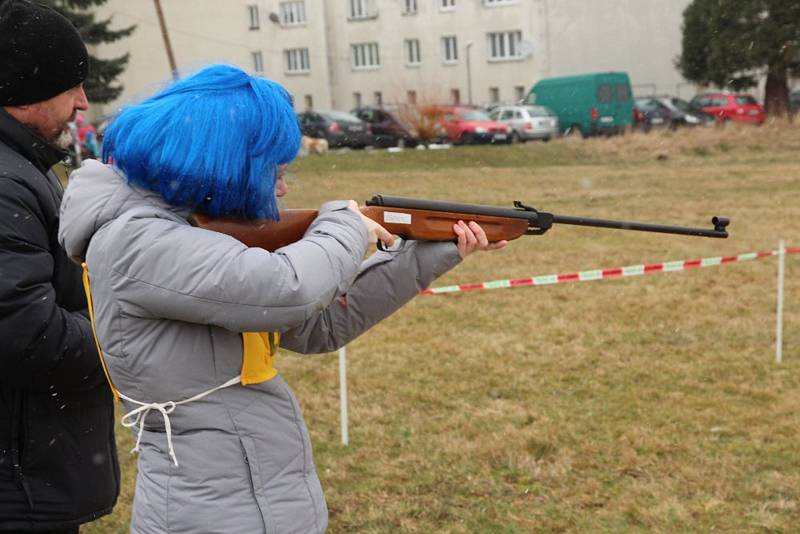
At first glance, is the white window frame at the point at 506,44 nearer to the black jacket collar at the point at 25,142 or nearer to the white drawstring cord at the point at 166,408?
the black jacket collar at the point at 25,142

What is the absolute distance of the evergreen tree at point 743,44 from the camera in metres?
28.1

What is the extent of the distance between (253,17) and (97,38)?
769 inches

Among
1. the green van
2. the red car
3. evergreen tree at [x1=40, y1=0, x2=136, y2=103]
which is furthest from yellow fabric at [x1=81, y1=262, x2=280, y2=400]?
the green van

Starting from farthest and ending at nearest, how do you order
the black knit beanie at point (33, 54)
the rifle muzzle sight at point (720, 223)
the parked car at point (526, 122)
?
the parked car at point (526, 122)
the rifle muzzle sight at point (720, 223)
the black knit beanie at point (33, 54)

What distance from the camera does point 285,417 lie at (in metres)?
1.97

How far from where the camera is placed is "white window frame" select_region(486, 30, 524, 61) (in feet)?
124

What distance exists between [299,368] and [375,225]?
4.73 meters

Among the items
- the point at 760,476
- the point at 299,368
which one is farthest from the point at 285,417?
the point at 299,368

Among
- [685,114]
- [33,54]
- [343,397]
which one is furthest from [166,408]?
[685,114]

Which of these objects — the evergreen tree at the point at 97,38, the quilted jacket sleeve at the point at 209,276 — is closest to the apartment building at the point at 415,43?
the evergreen tree at the point at 97,38

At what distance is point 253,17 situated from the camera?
4528cm

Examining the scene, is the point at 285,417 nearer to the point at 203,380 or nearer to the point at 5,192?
the point at 203,380

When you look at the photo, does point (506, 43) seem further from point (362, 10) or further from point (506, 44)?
point (362, 10)

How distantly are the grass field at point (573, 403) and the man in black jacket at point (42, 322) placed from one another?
647 mm
